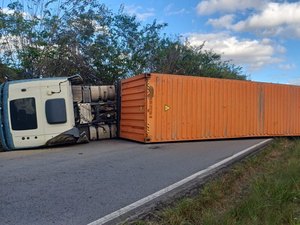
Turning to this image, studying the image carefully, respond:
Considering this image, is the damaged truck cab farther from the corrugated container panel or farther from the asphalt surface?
the corrugated container panel

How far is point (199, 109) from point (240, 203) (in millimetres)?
8186

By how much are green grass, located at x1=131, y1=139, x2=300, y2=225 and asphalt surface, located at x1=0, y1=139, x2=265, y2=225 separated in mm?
689

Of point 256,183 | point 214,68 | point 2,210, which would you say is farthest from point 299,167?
point 214,68

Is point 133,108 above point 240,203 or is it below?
above

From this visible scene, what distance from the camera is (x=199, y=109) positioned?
13.3 metres

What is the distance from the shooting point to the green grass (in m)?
4.63

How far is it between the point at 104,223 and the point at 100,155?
5186 mm

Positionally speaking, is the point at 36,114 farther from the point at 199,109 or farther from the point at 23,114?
the point at 199,109

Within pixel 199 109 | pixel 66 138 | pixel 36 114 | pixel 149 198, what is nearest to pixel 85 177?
pixel 149 198

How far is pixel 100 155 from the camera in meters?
9.38

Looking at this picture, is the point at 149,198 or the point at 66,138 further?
the point at 66,138

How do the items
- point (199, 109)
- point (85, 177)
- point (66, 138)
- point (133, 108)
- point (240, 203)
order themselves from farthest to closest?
point (199, 109)
point (133, 108)
point (66, 138)
point (85, 177)
point (240, 203)

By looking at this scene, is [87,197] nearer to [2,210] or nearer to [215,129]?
[2,210]

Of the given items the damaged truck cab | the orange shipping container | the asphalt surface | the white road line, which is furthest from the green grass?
the damaged truck cab
